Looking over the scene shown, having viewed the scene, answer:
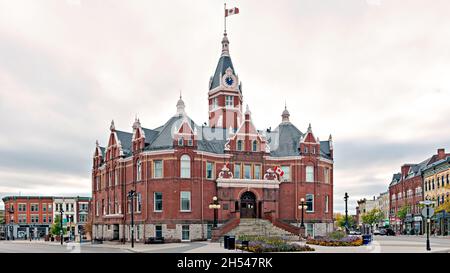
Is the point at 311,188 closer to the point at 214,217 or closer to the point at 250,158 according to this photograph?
the point at 250,158

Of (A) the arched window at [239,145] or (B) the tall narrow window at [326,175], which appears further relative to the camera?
(B) the tall narrow window at [326,175]

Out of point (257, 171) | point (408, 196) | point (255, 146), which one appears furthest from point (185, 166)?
point (408, 196)

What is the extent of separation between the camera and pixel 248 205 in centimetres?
6606

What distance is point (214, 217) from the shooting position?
6212 cm

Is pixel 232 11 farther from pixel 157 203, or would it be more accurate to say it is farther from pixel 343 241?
pixel 343 241

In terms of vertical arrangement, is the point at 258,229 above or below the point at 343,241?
below

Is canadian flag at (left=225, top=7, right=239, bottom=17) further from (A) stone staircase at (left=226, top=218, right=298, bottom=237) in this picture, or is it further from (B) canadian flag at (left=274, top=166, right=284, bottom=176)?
(A) stone staircase at (left=226, top=218, right=298, bottom=237)

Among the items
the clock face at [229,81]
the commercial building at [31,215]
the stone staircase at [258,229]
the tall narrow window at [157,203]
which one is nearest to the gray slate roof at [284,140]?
the clock face at [229,81]

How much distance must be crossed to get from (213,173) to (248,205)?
225 inches

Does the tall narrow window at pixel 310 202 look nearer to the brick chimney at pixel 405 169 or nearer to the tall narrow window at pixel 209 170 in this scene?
the tall narrow window at pixel 209 170

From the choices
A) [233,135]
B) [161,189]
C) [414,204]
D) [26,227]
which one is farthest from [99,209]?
[26,227]

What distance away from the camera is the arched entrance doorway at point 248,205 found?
65750 millimetres

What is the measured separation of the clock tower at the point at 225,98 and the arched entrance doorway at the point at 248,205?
10.7 m

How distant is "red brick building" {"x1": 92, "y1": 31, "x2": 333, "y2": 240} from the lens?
62.1 metres
